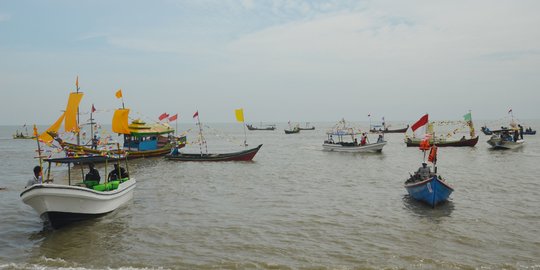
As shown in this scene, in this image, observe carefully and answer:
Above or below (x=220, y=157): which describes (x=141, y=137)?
above

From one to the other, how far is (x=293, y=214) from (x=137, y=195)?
8.27 m

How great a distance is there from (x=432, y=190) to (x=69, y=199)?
487 inches

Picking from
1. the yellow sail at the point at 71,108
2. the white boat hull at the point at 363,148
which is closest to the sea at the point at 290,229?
the yellow sail at the point at 71,108

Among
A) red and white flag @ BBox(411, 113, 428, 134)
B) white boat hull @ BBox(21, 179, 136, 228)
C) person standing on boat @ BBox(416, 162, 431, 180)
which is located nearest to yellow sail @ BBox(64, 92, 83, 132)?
white boat hull @ BBox(21, 179, 136, 228)

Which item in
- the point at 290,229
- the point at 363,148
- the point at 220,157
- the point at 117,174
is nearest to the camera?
the point at 290,229

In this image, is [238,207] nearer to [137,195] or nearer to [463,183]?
[137,195]

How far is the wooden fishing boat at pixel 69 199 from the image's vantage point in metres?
11.5

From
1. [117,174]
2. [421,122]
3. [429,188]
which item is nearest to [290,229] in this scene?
[429,188]

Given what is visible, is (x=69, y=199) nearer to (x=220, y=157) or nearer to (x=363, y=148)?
(x=220, y=157)

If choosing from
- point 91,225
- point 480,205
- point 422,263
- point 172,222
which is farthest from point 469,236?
point 91,225

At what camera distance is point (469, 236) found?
1174 centimetres

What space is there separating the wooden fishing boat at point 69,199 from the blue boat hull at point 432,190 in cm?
1124

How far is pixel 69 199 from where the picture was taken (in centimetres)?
1210

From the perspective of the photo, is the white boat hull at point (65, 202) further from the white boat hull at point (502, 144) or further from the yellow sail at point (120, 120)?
the white boat hull at point (502, 144)
